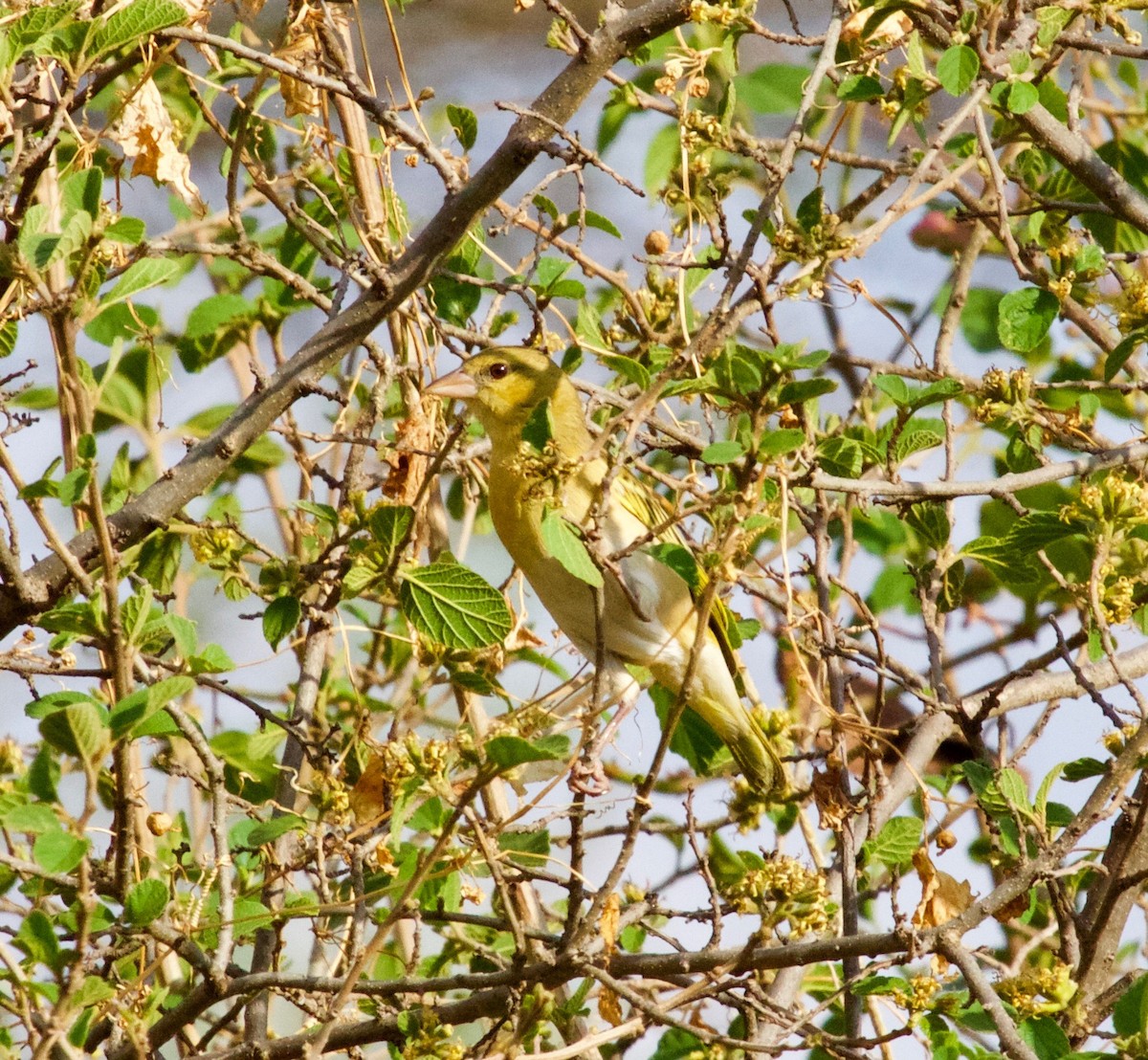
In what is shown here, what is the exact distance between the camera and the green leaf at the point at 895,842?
2908mm

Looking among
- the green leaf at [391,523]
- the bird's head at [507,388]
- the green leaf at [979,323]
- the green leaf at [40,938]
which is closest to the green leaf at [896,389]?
the green leaf at [391,523]

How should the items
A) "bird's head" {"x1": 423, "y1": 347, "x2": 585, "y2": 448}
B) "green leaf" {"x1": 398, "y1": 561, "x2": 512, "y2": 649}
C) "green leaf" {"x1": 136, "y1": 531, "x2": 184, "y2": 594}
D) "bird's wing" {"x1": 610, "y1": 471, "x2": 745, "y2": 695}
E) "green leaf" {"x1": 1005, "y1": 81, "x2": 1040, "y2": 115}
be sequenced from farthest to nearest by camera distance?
"bird's head" {"x1": 423, "y1": 347, "x2": 585, "y2": 448}
"bird's wing" {"x1": 610, "y1": 471, "x2": 745, "y2": 695}
"green leaf" {"x1": 136, "y1": 531, "x2": 184, "y2": 594}
"green leaf" {"x1": 1005, "y1": 81, "x2": 1040, "y2": 115}
"green leaf" {"x1": 398, "y1": 561, "x2": 512, "y2": 649}

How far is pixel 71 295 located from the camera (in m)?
1.81

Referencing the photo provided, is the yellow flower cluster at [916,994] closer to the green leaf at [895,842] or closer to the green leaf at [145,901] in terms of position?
the green leaf at [895,842]

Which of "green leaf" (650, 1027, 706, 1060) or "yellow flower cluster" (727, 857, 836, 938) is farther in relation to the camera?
"green leaf" (650, 1027, 706, 1060)

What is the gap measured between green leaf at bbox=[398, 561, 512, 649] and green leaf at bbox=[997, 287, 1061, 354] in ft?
3.91

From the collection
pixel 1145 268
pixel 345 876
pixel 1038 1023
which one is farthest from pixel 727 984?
pixel 1145 268

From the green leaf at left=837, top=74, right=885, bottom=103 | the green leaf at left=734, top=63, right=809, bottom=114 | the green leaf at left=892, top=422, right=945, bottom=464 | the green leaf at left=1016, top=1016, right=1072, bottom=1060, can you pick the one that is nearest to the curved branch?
the green leaf at left=837, top=74, right=885, bottom=103

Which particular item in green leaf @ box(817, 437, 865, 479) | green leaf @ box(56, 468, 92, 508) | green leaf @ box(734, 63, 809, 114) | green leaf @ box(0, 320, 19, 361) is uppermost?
green leaf @ box(734, 63, 809, 114)

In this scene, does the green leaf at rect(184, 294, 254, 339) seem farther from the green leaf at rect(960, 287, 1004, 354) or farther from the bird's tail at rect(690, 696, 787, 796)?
the green leaf at rect(960, 287, 1004, 354)

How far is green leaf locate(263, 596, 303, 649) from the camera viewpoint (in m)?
2.83

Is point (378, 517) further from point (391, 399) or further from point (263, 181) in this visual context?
point (391, 399)

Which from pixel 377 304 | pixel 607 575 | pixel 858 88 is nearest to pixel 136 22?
pixel 377 304

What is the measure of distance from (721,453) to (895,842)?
3.86 ft
